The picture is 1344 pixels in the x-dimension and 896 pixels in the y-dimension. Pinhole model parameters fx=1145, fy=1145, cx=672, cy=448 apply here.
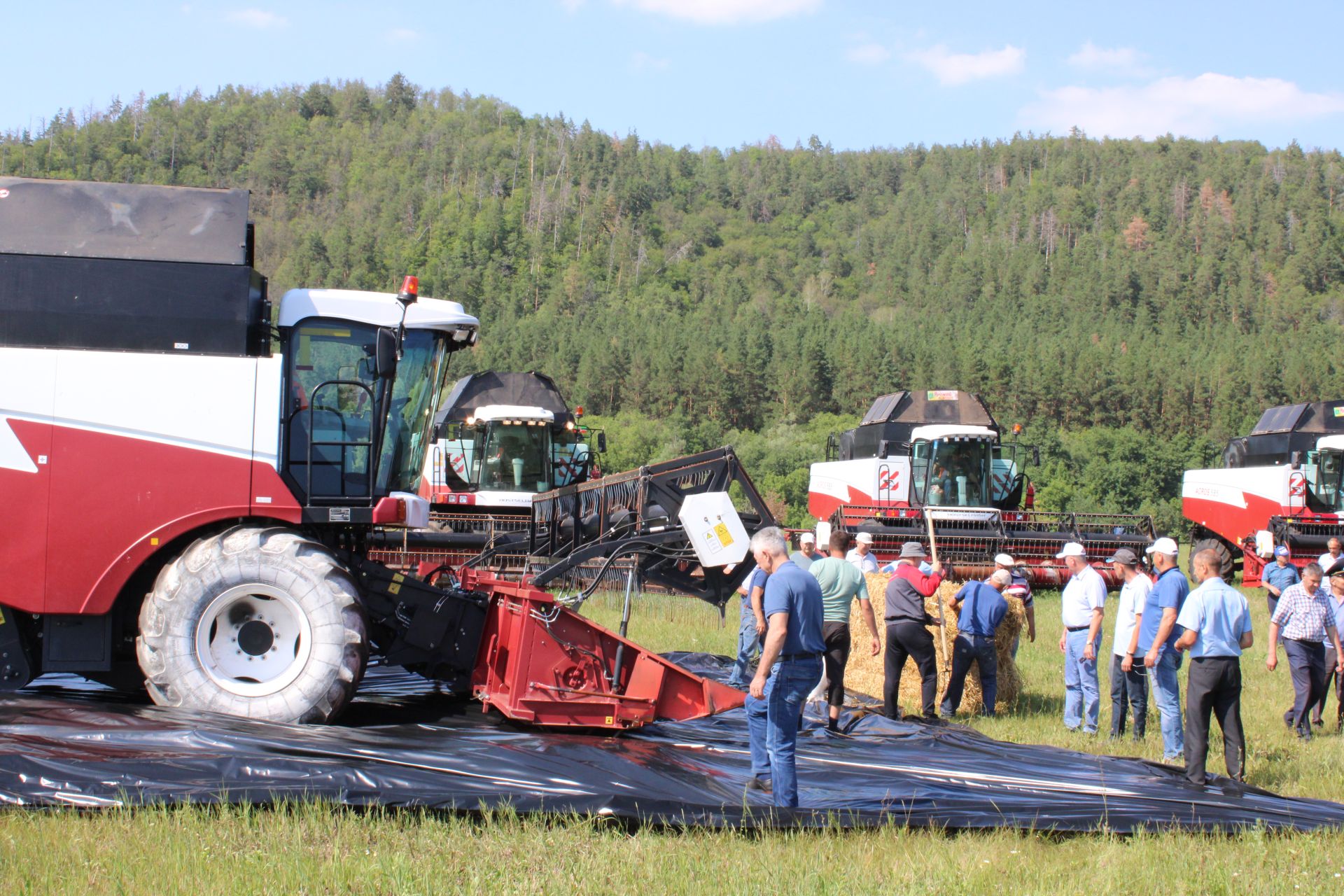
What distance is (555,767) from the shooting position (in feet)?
19.8

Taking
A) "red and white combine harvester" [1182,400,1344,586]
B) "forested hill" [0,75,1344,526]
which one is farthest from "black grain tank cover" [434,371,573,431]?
"forested hill" [0,75,1344,526]

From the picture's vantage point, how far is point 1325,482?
23125mm

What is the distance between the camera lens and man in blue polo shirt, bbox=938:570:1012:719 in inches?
378

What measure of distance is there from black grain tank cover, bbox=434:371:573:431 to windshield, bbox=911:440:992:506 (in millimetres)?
7520

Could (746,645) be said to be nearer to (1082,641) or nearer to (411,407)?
(1082,641)

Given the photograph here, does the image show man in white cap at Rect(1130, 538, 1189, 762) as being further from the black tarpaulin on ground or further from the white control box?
the white control box

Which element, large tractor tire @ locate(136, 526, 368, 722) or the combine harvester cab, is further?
the combine harvester cab

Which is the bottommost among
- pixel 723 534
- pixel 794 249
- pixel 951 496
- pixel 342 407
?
pixel 951 496

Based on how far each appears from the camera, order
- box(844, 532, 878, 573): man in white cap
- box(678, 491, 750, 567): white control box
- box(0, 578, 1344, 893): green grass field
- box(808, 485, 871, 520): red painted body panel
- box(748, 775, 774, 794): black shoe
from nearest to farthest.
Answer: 1. box(0, 578, 1344, 893): green grass field
2. box(748, 775, 774, 794): black shoe
3. box(678, 491, 750, 567): white control box
4. box(844, 532, 878, 573): man in white cap
5. box(808, 485, 871, 520): red painted body panel

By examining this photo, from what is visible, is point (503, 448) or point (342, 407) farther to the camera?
point (503, 448)

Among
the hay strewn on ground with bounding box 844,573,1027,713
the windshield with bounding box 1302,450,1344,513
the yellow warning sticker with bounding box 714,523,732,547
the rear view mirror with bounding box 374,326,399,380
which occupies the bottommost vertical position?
the hay strewn on ground with bounding box 844,573,1027,713

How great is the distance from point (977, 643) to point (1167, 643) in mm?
1964

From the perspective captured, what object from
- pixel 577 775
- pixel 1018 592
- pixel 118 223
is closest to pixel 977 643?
pixel 1018 592

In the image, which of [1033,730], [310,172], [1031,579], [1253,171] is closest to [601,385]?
[1031,579]
